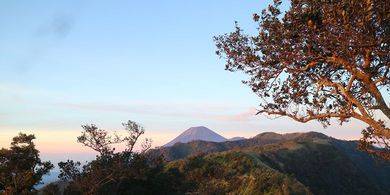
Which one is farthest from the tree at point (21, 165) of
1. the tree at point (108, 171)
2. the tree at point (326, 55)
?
the tree at point (326, 55)

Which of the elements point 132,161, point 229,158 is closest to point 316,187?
point 229,158

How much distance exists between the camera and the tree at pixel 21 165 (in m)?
34.0

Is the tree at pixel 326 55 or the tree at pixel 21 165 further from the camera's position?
the tree at pixel 21 165

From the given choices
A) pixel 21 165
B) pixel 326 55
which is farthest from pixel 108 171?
pixel 326 55

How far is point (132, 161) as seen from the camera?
3847 cm

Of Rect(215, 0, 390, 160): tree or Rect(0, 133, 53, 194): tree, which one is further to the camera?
Rect(0, 133, 53, 194): tree

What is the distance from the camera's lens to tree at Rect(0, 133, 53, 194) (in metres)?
34.0

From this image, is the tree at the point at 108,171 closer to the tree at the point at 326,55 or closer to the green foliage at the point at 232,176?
the green foliage at the point at 232,176

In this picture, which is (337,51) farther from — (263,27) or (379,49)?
(263,27)

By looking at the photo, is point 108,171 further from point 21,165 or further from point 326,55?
point 326,55

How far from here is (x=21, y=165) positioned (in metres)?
35.9

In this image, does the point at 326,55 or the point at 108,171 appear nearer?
the point at 326,55

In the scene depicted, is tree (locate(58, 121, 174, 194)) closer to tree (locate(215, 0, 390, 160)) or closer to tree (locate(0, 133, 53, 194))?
tree (locate(0, 133, 53, 194))

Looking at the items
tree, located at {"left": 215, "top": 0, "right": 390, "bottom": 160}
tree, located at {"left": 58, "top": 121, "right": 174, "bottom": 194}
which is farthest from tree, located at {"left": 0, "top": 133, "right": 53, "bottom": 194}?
tree, located at {"left": 215, "top": 0, "right": 390, "bottom": 160}
